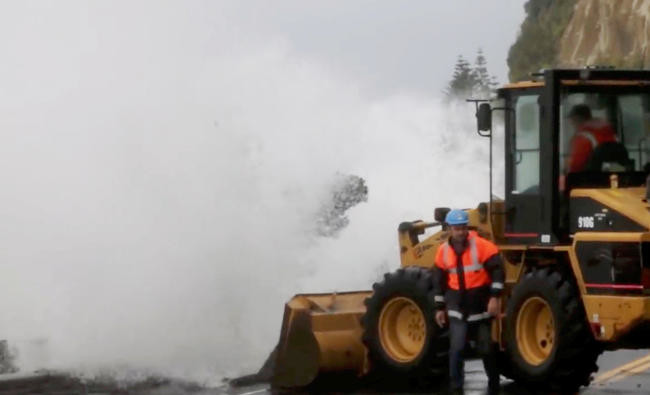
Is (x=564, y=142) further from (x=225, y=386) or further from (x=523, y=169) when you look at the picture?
(x=225, y=386)

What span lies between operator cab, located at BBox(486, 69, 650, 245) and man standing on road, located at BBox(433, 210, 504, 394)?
1.03 m

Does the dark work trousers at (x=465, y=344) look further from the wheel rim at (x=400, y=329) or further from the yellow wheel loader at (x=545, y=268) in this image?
the wheel rim at (x=400, y=329)

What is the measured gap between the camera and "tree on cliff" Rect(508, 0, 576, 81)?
64250 mm

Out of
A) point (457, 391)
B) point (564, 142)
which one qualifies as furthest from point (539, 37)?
point (457, 391)

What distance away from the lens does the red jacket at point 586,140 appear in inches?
599

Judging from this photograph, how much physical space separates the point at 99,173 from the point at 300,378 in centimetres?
425

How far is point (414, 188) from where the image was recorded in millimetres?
23906

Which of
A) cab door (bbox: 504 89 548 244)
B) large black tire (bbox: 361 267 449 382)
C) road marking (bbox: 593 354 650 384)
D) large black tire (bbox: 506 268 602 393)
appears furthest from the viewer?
road marking (bbox: 593 354 650 384)

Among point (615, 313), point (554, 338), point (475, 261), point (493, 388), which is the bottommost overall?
point (493, 388)

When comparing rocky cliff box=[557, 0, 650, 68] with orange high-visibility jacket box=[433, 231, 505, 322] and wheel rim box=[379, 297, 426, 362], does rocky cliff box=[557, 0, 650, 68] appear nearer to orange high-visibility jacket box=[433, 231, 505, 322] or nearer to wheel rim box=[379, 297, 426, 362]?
wheel rim box=[379, 297, 426, 362]

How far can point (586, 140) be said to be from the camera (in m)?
15.3

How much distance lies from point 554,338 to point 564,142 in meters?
1.82

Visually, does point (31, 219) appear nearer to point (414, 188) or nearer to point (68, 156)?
point (68, 156)

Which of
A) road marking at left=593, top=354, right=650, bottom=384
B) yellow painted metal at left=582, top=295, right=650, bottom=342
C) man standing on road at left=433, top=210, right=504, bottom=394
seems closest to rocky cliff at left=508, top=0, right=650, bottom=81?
road marking at left=593, top=354, right=650, bottom=384
